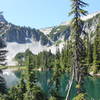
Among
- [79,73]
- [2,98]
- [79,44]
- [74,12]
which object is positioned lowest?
[2,98]

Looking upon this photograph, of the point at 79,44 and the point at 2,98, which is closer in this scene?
the point at 79,44

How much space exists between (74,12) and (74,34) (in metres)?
3.01

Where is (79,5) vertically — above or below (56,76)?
above

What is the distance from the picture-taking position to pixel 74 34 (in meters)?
36.0

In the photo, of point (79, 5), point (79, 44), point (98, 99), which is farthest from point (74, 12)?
point (98, 99)

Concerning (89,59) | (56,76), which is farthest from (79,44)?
(89,59)

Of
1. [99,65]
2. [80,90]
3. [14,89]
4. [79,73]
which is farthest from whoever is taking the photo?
[99,65]

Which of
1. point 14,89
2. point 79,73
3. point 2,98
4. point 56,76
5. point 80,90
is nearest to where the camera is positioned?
point 79,73

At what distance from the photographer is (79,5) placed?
37.1 m

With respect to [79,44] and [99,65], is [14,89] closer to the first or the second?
[79,44]

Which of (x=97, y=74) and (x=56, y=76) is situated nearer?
(x=56, y=76)

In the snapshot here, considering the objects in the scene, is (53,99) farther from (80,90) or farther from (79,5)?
(79,5)

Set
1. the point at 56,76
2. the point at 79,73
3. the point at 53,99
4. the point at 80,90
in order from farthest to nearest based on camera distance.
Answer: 1. the point at 56,76
2. the point at 53,99
3. the point at 80,90
4. the point at 79,73

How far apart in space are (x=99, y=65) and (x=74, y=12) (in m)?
108
